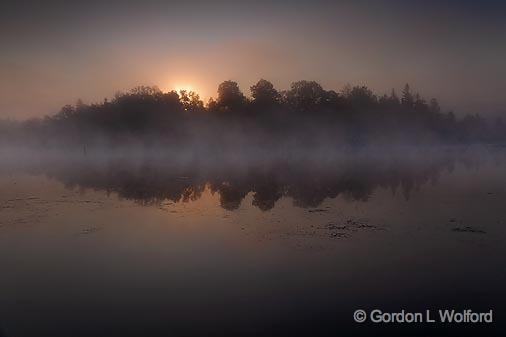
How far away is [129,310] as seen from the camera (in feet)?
33.1

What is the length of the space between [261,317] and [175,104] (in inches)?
4271

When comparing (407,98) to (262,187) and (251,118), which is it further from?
(262,187)

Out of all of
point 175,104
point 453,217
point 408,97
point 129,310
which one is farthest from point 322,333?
point 408,97

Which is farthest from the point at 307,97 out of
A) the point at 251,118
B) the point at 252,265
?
the point at 252,265

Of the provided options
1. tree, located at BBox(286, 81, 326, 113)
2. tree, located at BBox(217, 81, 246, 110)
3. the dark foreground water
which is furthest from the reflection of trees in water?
tree, located at BBox(286, 81, 326, 113)

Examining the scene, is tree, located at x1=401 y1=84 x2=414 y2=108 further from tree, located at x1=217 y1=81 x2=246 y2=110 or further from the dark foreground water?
the dark foreground water

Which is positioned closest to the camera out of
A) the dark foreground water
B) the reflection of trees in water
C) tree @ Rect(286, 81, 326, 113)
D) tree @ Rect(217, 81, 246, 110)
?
the dark foreground water

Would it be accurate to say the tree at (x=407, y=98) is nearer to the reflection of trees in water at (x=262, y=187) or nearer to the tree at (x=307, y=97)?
the tree at (x=307, y=97)

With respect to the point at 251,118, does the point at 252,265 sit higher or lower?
lower

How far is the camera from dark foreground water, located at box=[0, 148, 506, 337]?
941cm

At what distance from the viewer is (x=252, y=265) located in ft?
43.2

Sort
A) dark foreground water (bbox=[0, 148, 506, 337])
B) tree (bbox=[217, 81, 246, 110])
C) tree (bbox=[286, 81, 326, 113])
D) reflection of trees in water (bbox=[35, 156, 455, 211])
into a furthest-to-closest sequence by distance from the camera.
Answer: tree (bbox=[286, 81, 326, 113]) → tree (bbox=[217, 81, 246, 110]) → reflection of trees in water (bbox=[35, 156, 455, 211]) → dark foreground water (bbox=[0, 148, 506, 337])

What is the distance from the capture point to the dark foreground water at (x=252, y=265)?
941 centimetres

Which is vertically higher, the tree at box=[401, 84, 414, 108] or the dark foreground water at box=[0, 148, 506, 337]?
the tree at box=[401, 84, 414, 108]
